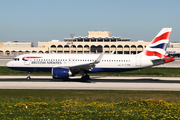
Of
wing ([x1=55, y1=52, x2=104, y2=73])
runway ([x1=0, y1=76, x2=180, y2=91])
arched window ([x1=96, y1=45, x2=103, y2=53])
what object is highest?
arched window ([x1=96, y1=45, x2=103, y2=53])

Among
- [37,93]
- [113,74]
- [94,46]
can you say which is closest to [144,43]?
[94,46]

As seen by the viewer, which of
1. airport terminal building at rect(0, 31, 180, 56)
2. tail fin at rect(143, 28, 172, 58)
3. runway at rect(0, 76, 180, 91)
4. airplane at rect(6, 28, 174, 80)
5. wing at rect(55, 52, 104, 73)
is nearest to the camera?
runway at rect(0, 76, 180, 91)

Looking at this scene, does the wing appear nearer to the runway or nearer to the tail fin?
the runway

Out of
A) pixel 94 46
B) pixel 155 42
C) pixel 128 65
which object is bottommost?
pixel 128 65

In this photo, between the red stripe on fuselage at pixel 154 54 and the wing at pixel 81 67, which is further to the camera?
the red stripe on fuselage at pixel 154 54

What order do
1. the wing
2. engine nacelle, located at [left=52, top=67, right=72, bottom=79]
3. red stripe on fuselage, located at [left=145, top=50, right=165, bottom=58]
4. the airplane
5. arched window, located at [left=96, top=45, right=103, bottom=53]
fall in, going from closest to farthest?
engine nacelle, located at [left=52, top=67, right=72, bottom=79]
the wing
the airplane
red stripe on fuselage, located at [left=145, top=50, right=165, bottom=58]
arched window, located at [left=96, top=45, right=103, bottom=53]

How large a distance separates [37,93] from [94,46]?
11516 cm

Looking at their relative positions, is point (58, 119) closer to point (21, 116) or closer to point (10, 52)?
point (21, 116)

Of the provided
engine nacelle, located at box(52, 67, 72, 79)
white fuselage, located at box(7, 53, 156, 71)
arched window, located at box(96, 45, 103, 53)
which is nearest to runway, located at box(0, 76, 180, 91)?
A: engine nacelle, located at box(52, 67, 72, 79)

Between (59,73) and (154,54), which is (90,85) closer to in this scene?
(59,73)

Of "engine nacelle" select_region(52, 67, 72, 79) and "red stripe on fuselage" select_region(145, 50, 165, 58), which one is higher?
"red stripe on fuselage" select_region(145, 50, 165, 58)

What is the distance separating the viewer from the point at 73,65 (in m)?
37.6

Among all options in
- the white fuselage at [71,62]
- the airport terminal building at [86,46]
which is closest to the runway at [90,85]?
the white fuselage at [71,62]

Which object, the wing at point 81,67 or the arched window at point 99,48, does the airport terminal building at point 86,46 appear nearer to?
the arched window at point 99,48
